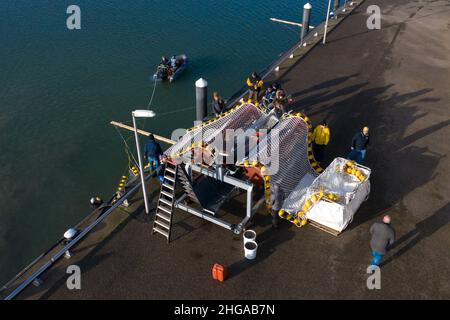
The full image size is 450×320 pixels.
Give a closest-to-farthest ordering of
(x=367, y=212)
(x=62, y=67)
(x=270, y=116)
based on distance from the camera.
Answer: (x=367, y=212), (x=270, y=116), (x=62, y=67)

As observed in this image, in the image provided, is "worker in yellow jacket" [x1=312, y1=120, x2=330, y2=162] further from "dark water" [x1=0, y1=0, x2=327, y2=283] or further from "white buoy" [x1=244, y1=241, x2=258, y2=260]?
"dark water" [x1=0, y1=0, x2=327, y2=283]

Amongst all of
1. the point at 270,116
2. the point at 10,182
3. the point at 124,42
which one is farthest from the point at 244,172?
the point at 124,42

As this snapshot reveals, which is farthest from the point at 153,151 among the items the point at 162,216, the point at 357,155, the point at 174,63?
the point at 174,63

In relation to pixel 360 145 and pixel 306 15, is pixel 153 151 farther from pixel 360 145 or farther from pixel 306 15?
pixel 306 15

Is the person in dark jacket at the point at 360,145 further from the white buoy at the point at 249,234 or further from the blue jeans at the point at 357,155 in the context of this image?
the white buoy at the point at 249,234

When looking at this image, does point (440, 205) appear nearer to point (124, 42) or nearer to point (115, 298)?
point (115, 298)
